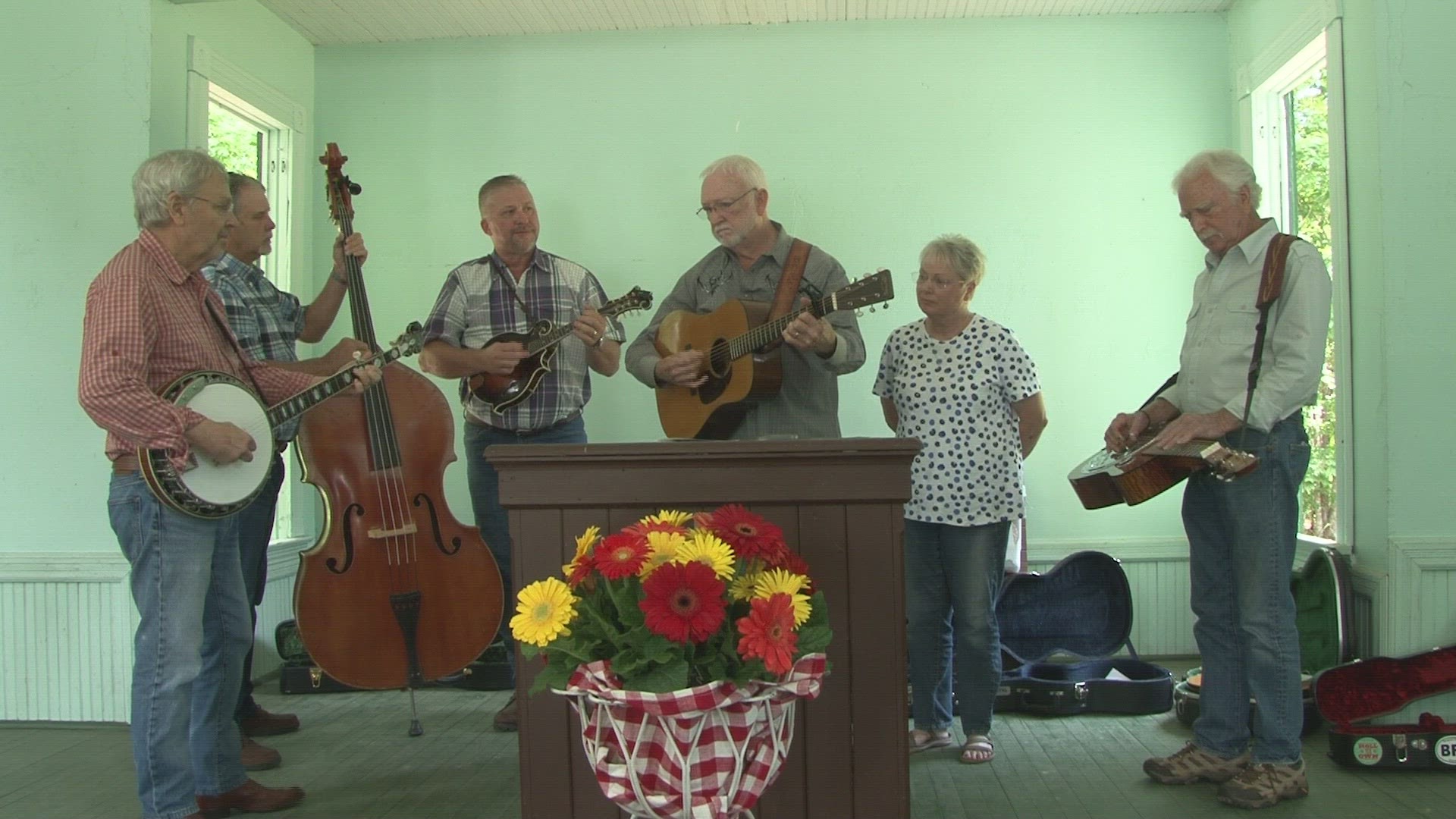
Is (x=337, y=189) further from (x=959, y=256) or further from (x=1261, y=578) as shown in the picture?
(x=1261, y=578)

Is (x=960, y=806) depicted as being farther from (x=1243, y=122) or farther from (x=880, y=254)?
(x=1243, y=122)

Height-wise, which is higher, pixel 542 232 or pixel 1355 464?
pixel 542 232

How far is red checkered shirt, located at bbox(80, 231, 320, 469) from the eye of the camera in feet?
7.91

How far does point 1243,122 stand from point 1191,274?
0.60 meters

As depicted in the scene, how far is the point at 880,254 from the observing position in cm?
487

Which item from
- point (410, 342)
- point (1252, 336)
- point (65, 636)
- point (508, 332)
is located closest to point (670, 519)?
point (1252, 336)

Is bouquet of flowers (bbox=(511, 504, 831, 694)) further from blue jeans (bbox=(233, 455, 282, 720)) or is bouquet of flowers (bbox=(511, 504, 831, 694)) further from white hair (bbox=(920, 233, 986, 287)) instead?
blue jeans (bbox=(233, 455, 282, 720))

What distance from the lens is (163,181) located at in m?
2.59

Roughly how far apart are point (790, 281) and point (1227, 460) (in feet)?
3.78

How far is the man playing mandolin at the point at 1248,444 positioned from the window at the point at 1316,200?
115 cm

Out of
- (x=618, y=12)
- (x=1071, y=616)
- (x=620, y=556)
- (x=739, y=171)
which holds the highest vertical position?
(x=618, y=12)

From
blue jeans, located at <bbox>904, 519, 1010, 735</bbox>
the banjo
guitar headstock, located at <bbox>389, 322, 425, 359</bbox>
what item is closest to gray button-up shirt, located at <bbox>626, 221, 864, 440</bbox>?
blue jeans, located at <bbox>904, 519, 1010, 735</bbox>

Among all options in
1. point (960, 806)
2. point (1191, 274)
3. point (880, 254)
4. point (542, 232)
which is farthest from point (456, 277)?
point (1191, 274)

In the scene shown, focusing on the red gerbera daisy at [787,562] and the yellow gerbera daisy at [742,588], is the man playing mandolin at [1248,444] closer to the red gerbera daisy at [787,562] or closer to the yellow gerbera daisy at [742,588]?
the red gerbera daisy at [787,562]
